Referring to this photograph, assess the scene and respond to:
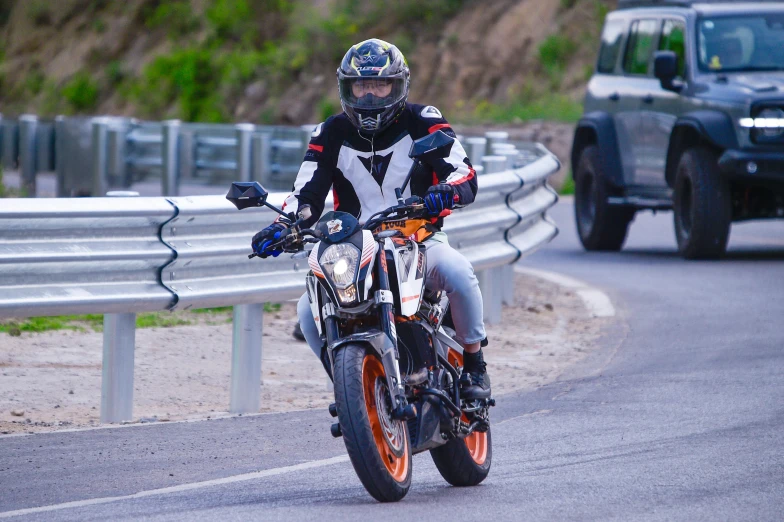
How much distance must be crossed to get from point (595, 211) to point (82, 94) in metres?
29.9

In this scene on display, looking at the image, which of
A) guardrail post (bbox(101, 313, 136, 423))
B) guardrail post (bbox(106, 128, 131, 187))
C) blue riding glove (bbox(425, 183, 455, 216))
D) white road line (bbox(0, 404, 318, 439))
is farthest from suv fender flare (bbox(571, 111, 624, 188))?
blue riding glove (bbox(425, 183, 455, 216))

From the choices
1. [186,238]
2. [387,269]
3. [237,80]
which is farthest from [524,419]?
[237,80]

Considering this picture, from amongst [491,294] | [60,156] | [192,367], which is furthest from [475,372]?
[60,156]

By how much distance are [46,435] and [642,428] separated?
2.72 meters

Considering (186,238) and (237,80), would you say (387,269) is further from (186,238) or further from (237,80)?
(237,80)

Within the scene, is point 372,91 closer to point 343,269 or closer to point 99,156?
point 343,269

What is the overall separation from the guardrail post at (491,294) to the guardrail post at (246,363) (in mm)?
3130

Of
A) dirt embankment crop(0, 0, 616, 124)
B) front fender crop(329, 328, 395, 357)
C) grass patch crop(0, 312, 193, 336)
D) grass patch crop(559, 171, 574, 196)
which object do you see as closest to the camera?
front fender crop(329, 328, 395, 357)

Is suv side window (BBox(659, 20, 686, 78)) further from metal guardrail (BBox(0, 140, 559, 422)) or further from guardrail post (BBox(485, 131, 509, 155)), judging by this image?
metal guardrail (BBox(0, 140, 559, 422))

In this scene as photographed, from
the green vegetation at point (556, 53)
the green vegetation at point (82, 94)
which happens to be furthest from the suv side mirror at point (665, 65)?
the green vegetation at point (82, 94)

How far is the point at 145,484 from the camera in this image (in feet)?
21.3

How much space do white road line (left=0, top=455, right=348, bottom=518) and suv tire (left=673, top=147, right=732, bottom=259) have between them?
26.7 feet

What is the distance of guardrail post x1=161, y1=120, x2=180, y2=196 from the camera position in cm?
2381

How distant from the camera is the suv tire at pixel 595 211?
16531mm
